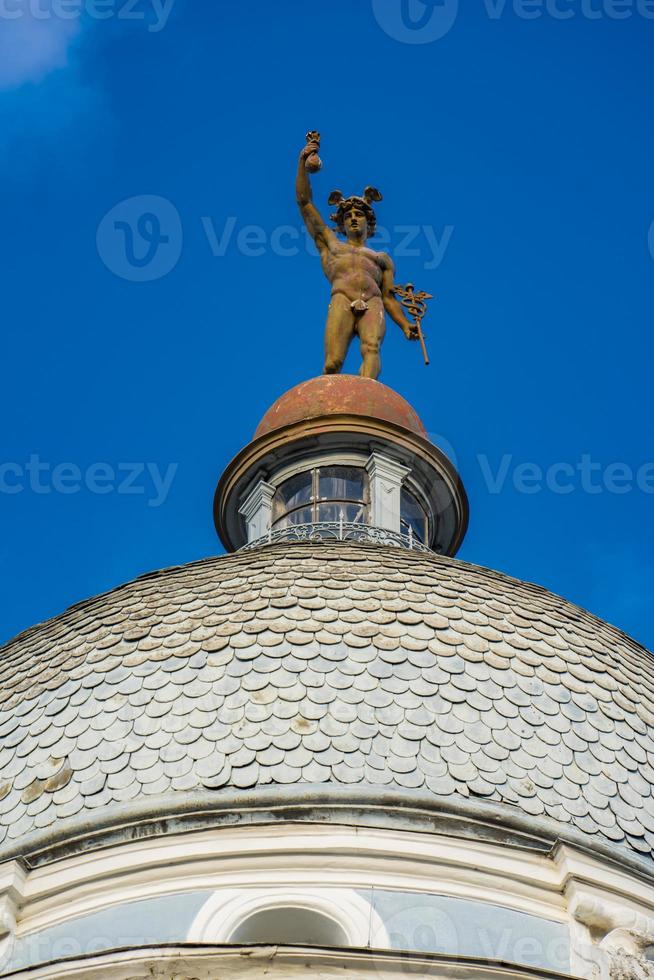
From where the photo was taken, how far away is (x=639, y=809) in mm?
22984

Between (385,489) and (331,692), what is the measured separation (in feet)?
22.6

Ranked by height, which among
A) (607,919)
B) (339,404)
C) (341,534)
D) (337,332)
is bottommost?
(607,919)

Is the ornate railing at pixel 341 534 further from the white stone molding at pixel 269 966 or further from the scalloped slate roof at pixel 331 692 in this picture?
the white stone molding at pixel 269 966

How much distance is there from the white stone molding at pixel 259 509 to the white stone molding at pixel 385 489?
1.25 meters

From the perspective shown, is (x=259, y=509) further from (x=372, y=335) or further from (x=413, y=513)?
(x=372, y=335)

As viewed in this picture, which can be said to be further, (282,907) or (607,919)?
(607,919)

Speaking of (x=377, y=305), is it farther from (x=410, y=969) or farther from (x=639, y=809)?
(x=410, y=969)

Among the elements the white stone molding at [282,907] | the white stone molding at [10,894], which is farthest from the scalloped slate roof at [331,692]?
the white stone molding at [282,907]

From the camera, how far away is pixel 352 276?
106 ft

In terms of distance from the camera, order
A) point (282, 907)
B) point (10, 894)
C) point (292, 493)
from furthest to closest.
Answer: point (292, 493), point (10, 894), point (282, 907)

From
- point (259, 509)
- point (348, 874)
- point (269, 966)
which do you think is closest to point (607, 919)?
point (348, 874)

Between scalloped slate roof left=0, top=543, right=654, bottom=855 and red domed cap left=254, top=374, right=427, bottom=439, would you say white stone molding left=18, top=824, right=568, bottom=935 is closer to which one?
scalloped slate roof left=0, top=543, right=654, bottom=855

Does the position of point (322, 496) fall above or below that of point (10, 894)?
above

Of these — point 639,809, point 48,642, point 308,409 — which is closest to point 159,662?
point 48,642
